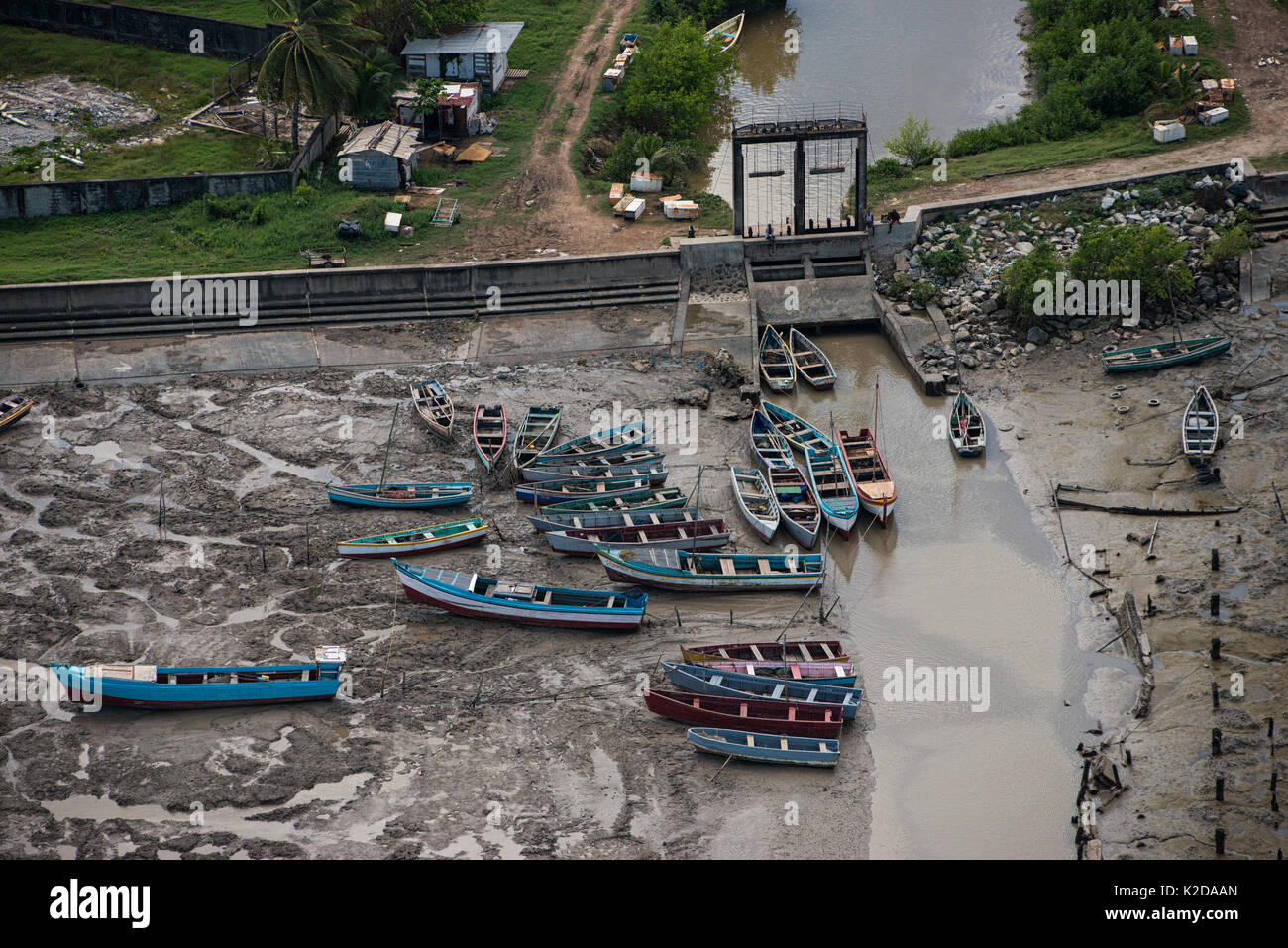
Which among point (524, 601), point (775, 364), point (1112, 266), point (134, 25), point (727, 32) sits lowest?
point (524, 601)

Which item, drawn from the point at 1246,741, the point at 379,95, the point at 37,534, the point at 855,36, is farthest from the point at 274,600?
the point at 855,36

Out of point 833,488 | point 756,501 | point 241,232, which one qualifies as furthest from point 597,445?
point 241,232

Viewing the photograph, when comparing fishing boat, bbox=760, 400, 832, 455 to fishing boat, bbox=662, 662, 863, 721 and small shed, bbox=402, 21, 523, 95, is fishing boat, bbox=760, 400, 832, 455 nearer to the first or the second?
fishing boat, bbox=662, 662, 863, 721

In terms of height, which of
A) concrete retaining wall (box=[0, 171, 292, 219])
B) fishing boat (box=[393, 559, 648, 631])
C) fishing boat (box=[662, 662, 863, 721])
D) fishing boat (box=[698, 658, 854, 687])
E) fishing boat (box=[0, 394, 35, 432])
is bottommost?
fishing boat (box=[662, 662, 863, 721])

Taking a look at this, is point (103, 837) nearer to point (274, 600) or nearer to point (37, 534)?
point (274, 600)

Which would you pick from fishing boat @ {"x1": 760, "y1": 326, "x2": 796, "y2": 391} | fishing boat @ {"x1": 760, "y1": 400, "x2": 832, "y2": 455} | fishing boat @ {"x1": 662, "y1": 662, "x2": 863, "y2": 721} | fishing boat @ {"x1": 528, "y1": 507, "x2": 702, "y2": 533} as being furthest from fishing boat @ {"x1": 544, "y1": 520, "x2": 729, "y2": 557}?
fishing boat @ {"x1": 760, "y1": 326, "x2": 796, "y2": 391}

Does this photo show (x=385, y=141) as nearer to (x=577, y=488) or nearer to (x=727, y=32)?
(x=577, y=488)

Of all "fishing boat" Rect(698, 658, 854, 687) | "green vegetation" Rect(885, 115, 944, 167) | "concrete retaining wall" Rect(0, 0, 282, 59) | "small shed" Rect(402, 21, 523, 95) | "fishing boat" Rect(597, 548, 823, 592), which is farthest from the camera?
"concrete retaining wall" Rect(0, 0, 282, 59)
